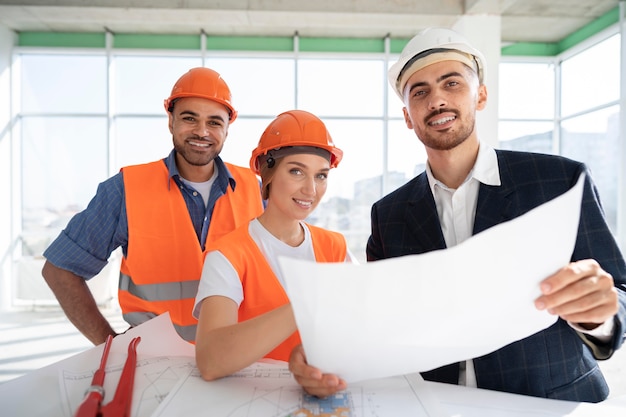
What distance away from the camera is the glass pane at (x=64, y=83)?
8.87 metres

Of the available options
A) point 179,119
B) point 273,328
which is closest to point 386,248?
point 273,328

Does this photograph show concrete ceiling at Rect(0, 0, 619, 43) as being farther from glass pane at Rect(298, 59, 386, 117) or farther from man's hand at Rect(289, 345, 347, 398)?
man's hand at Rect(289, 345, 347, 398)

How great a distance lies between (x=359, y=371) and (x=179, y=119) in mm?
1686

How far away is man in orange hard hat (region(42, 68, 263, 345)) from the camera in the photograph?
7.25ft

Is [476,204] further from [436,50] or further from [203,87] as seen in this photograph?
[203,87]

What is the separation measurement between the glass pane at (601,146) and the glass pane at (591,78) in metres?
0.27

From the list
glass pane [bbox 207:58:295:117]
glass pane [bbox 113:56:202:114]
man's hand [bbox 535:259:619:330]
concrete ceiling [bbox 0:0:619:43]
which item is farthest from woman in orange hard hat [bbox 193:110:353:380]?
glass pane [bbox 113:56:202:114]

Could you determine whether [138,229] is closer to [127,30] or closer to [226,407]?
[226,407]

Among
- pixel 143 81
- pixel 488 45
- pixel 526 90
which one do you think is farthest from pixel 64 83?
pixel 526 90

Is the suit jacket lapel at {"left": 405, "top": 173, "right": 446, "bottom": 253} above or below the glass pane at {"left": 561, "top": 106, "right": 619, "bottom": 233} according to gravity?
below

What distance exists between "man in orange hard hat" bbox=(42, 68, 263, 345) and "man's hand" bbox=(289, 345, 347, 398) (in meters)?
1.24

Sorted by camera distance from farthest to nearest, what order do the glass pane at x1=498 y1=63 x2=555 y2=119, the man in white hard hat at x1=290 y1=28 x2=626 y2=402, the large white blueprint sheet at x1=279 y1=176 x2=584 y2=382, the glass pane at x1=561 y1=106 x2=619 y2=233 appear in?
the glass pane at x1=498 y1=63 x2=555 y2=119 < the glass pane at x1=561 y1=106 x2=619 y2=233 < the man in white hard hat at x1=290 y1=28 x2=626 y2=402 < the large white blueprint sheet at x1=279 y1=176 x2=584 y2=382

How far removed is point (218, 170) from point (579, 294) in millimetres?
1849

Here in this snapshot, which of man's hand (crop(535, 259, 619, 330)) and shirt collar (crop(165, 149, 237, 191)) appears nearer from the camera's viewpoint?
man's hand (crop(535, 259, 619, 330))
